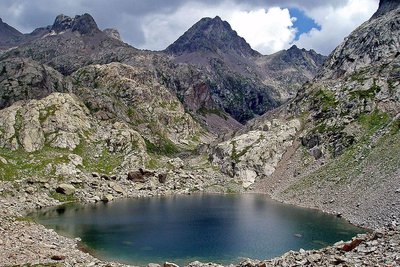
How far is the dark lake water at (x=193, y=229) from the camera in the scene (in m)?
74.3

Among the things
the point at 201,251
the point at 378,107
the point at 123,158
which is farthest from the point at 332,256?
the point at 123,158

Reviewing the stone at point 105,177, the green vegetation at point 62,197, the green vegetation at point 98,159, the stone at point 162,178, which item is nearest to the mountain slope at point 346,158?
the stone at point 162,178

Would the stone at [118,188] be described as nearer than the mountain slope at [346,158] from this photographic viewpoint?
No

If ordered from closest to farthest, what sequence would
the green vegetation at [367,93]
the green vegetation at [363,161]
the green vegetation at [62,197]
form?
1. the green vegetation at [363,161]
2. the green vegetation at [62,197]
3. the green vegetation at [367,93]

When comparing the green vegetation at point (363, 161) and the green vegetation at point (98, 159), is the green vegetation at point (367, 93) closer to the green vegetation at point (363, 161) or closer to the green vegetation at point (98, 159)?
the green vegetation at point (363, 161)

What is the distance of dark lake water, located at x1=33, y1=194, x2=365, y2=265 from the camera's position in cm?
7431

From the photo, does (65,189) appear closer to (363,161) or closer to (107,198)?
(107,198)

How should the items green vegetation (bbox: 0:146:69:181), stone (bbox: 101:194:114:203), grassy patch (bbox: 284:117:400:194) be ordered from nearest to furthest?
grassy patch (bbox: 284:117:400:194) → stone (bbox: 101:194:114:203) → green vegetation (bbox: 0:146:69:181)

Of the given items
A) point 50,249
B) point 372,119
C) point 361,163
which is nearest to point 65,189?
point 50,249

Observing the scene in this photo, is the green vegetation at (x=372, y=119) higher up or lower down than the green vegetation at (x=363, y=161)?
higher up

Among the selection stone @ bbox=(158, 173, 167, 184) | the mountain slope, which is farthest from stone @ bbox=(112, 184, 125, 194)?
the mountain slope

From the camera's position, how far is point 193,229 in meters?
96.8

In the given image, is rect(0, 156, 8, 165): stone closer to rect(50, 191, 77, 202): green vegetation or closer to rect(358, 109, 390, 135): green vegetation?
rect(50, 191, 77, 202): green vegetation

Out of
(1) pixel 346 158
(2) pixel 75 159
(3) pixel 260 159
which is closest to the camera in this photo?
(1) pixel 346 158
